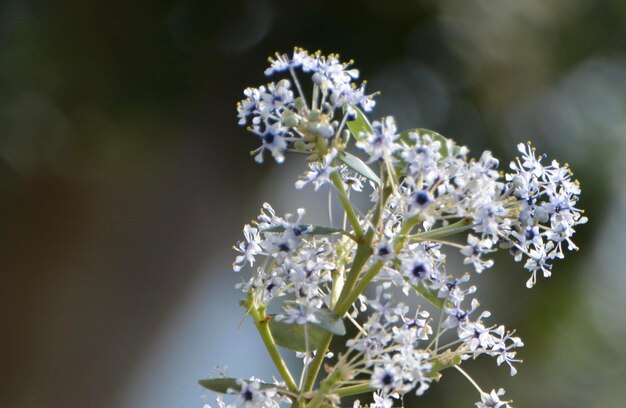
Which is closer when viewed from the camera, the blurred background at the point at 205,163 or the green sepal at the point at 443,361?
the green sepal at the point at 443,361

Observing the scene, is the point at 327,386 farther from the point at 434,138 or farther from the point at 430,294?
the point at 434,138

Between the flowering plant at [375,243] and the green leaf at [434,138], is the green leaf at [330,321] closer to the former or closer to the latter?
the flowering plant at [375,243]

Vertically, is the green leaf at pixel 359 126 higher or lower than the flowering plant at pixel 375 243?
higher

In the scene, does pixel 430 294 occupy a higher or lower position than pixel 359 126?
lower

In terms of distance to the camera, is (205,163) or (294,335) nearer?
(294,335)

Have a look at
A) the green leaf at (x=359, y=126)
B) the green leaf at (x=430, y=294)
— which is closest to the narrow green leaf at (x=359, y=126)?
the green leaf at (x=359, y=126)

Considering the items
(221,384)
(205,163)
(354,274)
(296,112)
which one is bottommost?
(221,384)

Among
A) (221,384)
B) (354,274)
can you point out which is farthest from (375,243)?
(221,384)
